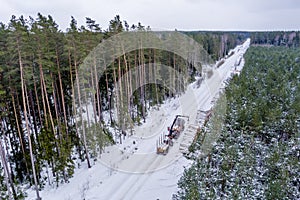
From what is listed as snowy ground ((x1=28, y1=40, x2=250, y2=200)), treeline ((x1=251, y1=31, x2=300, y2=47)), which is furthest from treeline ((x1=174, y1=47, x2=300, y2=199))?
treeline ((x1=251, y1=31, x2=300, y2=47))

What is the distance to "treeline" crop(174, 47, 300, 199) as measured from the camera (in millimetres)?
9672

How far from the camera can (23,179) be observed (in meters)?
13.5


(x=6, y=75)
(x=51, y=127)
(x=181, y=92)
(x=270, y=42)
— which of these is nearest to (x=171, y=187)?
(x=51, y=127)

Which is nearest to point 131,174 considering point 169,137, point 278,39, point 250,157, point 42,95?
point 169,137

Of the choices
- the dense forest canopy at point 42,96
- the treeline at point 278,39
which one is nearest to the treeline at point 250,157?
the dense forest canopy at point 42,96

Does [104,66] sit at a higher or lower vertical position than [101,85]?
higher

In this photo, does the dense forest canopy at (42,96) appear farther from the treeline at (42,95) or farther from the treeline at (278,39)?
the treeline at (278,39)

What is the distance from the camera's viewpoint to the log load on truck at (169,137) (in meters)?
15.5

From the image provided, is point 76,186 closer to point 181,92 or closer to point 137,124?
point 137,124

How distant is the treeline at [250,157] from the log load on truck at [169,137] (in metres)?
2.08

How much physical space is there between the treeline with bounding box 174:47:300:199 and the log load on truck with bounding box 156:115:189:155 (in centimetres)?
208

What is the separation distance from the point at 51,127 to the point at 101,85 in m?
7.39

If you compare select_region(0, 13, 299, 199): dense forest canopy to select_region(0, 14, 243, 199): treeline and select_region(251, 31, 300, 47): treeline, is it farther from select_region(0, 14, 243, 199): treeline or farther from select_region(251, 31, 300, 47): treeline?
select_region(251, 31, 300, 47): treeline

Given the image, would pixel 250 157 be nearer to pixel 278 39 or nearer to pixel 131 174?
pixel 131 174
